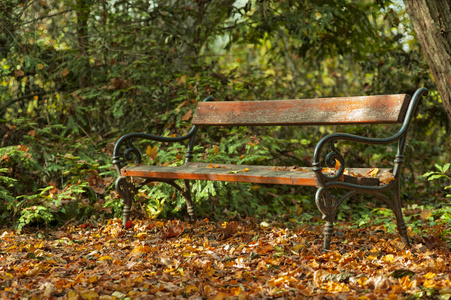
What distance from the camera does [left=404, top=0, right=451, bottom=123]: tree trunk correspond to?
3811 mm

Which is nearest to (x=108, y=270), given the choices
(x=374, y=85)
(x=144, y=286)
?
(x=144, y=286)

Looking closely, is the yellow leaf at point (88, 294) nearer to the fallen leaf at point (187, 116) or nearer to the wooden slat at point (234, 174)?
the wooden slat at point (234, 174)

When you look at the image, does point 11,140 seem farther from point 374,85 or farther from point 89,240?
point 374,85

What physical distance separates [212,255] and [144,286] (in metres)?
0.70

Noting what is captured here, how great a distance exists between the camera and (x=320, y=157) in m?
3.57

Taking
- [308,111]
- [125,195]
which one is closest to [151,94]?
[125,195]

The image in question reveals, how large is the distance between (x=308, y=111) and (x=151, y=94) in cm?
237

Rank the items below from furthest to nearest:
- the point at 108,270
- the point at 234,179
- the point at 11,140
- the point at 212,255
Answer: the point at 11,140, the point at 234,179, the point at 212,255, the point at 108,270

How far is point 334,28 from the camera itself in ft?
19.9

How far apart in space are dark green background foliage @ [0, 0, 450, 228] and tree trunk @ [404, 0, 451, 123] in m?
1.33

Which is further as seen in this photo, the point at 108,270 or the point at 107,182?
the point at 107,182

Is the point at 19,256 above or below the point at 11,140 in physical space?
below

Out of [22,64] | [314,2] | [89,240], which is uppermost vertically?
[314,2]

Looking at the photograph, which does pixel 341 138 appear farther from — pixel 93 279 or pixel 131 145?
pixel 131 145
